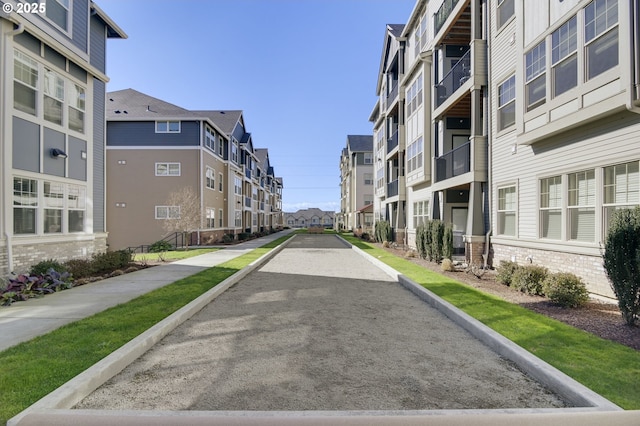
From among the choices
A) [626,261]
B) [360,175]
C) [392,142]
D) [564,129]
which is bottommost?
[626,261]

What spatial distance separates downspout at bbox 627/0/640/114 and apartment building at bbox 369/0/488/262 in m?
6.70

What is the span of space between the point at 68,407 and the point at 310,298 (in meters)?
5.86

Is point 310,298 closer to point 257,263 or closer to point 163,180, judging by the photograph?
point 257,263

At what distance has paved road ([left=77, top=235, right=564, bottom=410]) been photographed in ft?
12.6

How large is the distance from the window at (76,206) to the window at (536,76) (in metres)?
15.5

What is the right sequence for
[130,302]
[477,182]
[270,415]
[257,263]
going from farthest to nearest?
[257,263] < [477,182] < [130,302] < [270,415]

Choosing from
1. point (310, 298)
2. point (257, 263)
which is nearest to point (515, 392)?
point (310, 298)

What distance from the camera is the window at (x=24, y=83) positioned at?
10.4 meters

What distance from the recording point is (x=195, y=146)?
27.1m

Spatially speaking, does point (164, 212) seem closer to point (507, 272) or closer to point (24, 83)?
point (24, 83)

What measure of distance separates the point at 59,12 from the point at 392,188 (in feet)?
68.4

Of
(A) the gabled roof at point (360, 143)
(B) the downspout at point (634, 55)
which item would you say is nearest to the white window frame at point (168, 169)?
(B) the downspout at point (634, 55)

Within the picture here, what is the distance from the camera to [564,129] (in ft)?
29.2

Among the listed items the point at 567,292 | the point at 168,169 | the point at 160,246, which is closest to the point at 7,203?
the point at 567,292
